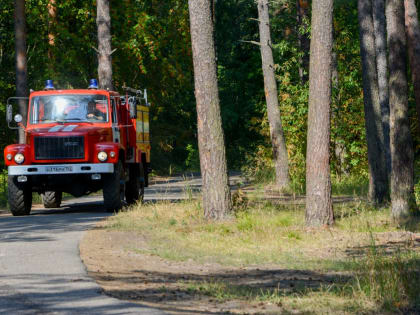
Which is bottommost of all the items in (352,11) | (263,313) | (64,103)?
(263,313)

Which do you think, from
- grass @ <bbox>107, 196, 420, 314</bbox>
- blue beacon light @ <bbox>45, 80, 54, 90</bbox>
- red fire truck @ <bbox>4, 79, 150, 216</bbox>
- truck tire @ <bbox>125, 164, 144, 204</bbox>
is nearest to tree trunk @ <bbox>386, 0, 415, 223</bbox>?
grass @ <bbox>107, 196, 420, 314</bbox>

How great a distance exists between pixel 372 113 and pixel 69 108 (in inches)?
268

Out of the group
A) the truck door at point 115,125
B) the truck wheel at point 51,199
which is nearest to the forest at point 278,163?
the truck door at point 115,125

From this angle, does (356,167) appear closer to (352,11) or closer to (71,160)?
(71,160)

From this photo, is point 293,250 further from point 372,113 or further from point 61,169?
point 372,113

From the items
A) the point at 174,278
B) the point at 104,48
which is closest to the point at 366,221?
the point at 174,278

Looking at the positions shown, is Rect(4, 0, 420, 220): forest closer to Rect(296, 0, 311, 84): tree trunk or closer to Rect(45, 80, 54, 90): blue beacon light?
Rect(296, 0, 311, 84): tree trunk

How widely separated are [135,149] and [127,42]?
1319 cm

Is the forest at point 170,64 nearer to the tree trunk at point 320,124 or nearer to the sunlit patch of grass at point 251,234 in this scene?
the sunlit patch of grass at point 251,234

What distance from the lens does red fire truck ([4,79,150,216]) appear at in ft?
61.7

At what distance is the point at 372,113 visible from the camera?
1961 centimetres

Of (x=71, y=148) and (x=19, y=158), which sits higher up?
(x=71, y=148)

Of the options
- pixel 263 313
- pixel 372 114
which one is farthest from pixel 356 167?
pixel 263 313

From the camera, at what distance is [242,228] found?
46.8ft
